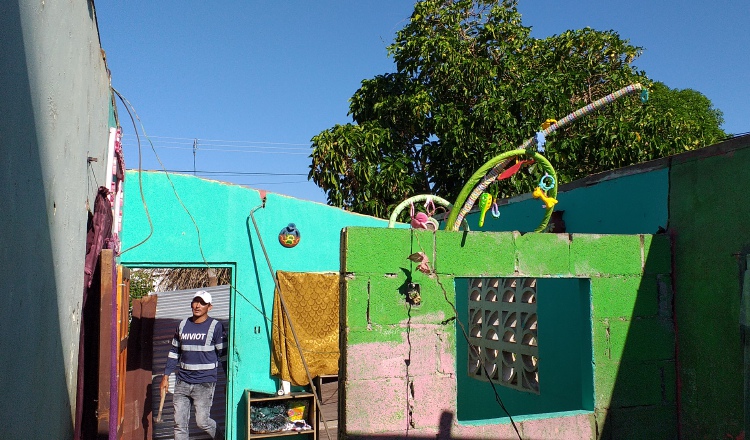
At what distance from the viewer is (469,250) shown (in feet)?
15.3

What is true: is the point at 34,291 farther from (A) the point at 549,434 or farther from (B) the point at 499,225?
(B) the point at 499,225

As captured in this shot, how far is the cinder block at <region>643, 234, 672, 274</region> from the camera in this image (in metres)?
5.23

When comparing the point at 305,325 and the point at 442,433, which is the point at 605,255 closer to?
the point at 442,433

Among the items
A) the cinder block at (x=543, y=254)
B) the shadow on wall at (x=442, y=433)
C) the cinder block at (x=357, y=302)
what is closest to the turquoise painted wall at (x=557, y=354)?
the cinder block at (x=543, y=254)

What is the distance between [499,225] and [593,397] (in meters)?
3.24

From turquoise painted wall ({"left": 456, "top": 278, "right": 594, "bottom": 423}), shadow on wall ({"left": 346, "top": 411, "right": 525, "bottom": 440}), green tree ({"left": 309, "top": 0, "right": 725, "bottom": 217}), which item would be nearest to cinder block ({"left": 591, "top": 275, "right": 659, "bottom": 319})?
turquoise painted wall ({"left": 456, "top": 278, "right": 594, "bottom": 423})

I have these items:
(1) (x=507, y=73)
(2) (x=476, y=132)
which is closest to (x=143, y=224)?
(2) (x=476, y=132)

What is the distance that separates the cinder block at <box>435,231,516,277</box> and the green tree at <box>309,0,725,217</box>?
263 inches

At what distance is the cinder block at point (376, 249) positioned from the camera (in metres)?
4.28

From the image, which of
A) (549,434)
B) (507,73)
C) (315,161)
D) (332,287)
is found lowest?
(549,434)

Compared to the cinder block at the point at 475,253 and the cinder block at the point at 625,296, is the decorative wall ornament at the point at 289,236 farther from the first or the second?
the cinder block at the point at 625,296

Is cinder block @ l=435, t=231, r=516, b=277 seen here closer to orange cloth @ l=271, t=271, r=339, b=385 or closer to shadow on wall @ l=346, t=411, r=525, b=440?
shadow on wall @ l=346, t=411, r=525, b=440

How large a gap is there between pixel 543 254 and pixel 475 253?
2.04 feet

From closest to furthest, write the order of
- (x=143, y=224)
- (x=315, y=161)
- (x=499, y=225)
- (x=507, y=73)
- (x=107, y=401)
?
1. (x=107, y=401)
2. (x=143, y=224)
3. (x=499, y=225)
4. (x=315, y=161)
5. (x=507, y=73)
